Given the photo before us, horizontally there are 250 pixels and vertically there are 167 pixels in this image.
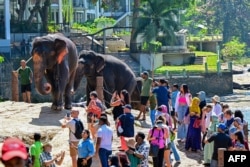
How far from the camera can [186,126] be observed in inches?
741

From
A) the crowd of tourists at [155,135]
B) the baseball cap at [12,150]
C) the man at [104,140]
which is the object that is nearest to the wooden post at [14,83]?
the crowd of tourists at [155,135]

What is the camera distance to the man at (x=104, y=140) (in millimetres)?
13867

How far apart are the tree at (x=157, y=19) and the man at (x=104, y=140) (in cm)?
4376

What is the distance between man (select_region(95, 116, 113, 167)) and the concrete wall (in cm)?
3781

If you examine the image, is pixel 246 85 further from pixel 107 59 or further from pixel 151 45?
pixel 107 59

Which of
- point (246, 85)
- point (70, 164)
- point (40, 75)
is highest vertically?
point (40, 75)

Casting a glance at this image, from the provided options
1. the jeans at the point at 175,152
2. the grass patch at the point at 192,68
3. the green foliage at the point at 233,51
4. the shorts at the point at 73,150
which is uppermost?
the shorts at the point at 73,150

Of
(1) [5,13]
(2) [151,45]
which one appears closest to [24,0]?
Answer: (1) [5,13]

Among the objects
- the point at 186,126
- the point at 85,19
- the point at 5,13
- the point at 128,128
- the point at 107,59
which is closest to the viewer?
the point at 128,128

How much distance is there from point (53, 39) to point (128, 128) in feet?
19.3

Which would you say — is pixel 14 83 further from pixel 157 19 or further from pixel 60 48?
pixel 157 19

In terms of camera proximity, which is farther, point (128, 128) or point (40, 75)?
point (40, 75)

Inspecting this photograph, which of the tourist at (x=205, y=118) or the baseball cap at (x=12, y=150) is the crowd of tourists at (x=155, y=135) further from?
the baseball cap at (x=12, y=150)

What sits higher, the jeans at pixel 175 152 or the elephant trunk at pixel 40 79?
the elephant trunk at pixel 40 79
